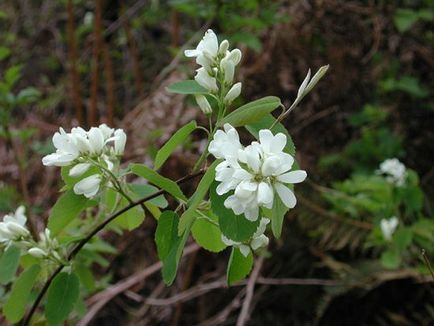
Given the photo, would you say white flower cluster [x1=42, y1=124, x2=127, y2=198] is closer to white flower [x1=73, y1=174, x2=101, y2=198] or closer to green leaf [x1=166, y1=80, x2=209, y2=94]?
white flower [x1=73, y1=174, x2=101, y2=198]

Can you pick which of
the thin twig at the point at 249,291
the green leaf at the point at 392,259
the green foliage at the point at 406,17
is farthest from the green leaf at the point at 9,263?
the green foliage at the point at 406,17

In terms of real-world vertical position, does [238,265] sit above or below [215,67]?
below

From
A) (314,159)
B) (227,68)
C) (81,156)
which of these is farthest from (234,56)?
(314,159)

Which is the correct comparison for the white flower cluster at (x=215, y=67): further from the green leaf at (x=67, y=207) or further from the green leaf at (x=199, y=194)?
the green leaf at (x=67, y=207)

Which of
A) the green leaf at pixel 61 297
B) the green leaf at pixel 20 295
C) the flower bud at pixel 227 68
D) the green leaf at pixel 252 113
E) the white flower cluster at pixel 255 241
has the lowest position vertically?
the green leaf at pixel 20 295

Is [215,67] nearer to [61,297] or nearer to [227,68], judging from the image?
[227,68]

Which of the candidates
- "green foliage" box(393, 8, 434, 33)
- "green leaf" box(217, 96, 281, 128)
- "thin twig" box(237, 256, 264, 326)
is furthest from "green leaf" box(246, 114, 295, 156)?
"green foliage" box(393, 8, 434, 33)
